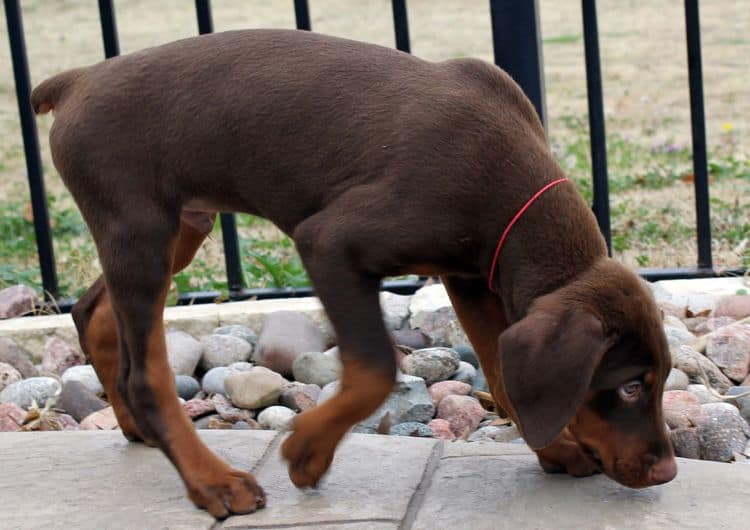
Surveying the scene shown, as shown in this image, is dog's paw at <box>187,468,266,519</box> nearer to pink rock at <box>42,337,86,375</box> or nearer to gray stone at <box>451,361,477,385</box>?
gray stone at <box>451,361,477,385</box>

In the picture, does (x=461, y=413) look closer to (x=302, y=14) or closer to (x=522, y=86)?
(x=522, y=86)

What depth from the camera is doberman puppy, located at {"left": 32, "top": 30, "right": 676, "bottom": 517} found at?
2.91 meters

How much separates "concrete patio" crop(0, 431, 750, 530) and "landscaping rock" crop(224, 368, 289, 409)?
0.59 m

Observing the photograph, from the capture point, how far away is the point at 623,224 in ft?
20.5

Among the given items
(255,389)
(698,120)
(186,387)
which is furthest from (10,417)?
(698,120)

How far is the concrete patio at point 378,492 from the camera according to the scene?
3061mm

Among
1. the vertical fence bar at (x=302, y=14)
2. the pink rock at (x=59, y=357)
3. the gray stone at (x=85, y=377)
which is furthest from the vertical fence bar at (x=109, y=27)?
the gray stone at (x=85, y=377)

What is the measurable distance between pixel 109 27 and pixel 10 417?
1.78m

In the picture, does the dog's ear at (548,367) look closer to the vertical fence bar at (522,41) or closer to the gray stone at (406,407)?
the gray stone at (406,407)

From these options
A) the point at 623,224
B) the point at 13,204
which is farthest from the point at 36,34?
the point at 623,224

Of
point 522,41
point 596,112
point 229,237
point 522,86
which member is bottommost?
point 229,237

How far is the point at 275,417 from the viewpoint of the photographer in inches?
165

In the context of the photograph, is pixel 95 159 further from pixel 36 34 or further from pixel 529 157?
pixel 36 34

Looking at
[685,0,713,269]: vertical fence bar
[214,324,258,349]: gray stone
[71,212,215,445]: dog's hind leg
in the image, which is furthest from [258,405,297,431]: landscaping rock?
[685,0,713,269]: vertical fence bar
